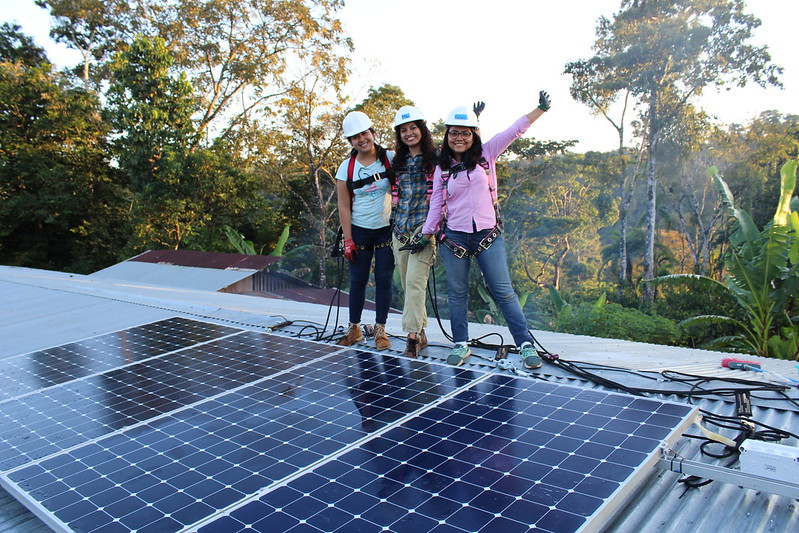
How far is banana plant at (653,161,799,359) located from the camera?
8.42 meters

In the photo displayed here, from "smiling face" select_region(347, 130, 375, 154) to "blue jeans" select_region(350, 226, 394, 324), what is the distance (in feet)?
1.77

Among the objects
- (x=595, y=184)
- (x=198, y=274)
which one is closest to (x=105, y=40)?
(x=198, y=274)

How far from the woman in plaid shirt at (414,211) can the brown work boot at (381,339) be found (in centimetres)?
15

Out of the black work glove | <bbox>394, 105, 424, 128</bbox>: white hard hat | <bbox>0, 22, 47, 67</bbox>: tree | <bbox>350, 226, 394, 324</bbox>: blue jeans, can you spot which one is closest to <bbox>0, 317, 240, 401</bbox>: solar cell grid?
<bbox>350, 226, 394, 324</bbox>: blue jeans

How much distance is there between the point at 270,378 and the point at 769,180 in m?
26.0

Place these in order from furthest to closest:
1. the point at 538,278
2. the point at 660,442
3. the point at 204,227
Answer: the point at 538,278 < the point at 204,227 < the point at 660,442

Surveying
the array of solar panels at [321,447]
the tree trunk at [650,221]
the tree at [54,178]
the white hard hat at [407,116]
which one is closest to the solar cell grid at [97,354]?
the array of solar panels at [321,447]

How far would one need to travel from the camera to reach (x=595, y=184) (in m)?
30.2

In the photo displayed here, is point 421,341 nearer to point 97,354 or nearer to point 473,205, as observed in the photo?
point 473,205

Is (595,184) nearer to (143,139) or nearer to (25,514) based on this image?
(143,139)

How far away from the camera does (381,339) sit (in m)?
3.97

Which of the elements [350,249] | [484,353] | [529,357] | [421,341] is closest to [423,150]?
[350,249]

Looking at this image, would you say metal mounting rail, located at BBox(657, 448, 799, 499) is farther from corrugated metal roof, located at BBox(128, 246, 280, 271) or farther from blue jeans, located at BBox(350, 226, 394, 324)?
corrugated metal roof, located at BBox(128, 246, 280, 271)

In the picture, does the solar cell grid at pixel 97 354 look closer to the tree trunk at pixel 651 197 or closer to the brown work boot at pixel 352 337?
the brown work boot at pixel 352 337
